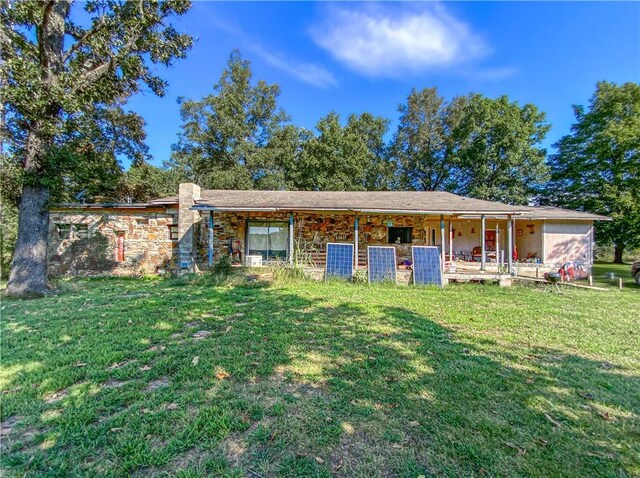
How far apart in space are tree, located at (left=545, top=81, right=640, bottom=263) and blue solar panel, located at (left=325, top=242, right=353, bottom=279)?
1780 cm

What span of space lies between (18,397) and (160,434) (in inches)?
61.6

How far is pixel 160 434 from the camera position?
6.90ft

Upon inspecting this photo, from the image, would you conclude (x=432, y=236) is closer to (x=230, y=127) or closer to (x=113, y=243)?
(x=113, y=243)

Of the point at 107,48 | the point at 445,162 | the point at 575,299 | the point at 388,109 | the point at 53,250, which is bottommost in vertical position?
the point at 575,299

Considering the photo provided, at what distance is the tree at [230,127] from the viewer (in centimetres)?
2298

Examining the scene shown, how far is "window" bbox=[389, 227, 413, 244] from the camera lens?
12.9m

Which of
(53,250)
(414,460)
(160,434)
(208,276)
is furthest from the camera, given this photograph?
(53,250)

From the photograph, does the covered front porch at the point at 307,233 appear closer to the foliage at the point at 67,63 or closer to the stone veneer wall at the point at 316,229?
the stone veneer wall at the point at 316,229

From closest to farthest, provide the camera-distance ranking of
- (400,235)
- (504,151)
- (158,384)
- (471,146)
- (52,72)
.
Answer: (158,384)
(52,72)
(400,235)
(504,151)
(471,146)

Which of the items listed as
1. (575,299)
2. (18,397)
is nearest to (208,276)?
(18,397)

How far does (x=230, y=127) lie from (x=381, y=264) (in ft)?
63.4

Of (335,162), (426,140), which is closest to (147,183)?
(335,162)

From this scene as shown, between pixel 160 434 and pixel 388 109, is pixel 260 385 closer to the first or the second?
pixel 160 434

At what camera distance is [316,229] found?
12.4 m
